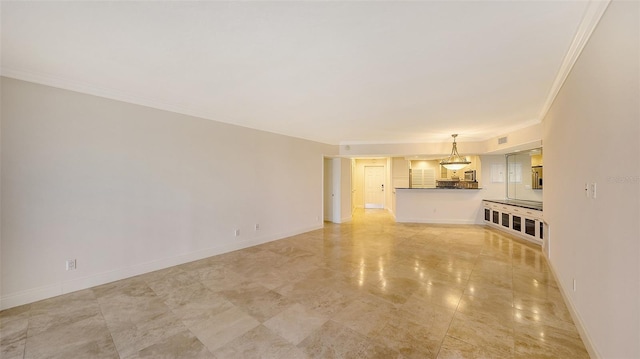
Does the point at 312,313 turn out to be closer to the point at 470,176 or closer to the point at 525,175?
the point at 525,175

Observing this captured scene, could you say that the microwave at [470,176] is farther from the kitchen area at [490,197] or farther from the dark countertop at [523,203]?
the dark countertop at [523,203]

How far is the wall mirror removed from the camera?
5676 millimetres

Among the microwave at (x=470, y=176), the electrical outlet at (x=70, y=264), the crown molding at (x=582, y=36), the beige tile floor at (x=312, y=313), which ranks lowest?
the beige tile floor at (x=312, y=313)

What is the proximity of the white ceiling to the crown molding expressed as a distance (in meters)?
0.05

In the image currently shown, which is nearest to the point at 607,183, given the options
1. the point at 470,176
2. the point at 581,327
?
the point at 581,327

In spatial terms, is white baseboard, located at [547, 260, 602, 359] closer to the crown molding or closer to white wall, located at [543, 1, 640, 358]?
white wall, located at [543, 1, 640, 358]

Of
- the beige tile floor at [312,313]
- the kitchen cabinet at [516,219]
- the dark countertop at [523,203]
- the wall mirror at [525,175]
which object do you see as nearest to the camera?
the beige tile floor at [312,313]

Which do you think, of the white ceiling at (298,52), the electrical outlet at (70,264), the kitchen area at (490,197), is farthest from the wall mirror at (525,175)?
the electrical outlet at (70,264)

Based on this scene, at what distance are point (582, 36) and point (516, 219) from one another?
4.95 metres

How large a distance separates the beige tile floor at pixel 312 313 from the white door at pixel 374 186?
722cm

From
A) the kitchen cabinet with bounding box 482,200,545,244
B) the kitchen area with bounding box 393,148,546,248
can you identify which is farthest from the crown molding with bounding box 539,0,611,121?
the kitchen area with bounding box 393,148,546,248

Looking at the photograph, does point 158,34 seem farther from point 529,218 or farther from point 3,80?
point 529,218

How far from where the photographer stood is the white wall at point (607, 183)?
123cm

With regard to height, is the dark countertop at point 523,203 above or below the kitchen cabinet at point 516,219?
above
